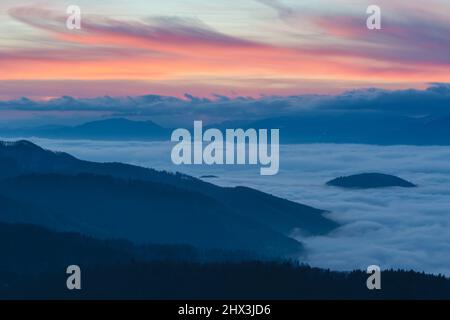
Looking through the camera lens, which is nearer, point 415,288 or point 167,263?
point 415,288

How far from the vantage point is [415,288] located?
16038cm

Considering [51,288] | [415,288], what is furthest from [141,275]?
[415,288]

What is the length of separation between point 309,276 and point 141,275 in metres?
40.6

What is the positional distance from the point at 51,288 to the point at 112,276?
1591cm

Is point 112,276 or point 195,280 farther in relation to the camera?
point 112,276

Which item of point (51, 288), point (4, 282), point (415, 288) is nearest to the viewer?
point (415, 288)
